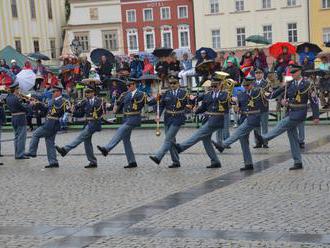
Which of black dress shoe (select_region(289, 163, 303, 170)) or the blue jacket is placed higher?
the blue jacket

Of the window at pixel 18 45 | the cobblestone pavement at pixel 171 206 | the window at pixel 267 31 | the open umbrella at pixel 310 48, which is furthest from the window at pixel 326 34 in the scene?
the cobblestone pavement at pixel 171 206

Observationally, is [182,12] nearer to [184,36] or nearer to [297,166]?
[184,36]

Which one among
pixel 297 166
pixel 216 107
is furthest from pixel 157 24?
pixel 297 166

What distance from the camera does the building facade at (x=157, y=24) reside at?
71062 millimetres

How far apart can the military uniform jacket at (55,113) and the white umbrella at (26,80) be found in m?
11.1

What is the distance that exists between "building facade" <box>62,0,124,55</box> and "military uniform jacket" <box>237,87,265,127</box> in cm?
5838

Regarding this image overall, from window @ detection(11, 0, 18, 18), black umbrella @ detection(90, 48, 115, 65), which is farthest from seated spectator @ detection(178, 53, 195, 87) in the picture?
window @ detection(11, 0, 18, 18)

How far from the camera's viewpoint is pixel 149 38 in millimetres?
72938

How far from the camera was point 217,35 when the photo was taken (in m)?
69.4

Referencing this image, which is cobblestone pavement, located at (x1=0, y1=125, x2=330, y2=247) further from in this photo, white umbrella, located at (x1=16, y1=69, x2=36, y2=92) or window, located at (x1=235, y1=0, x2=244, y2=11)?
window, located at (x1=235, y1=0, x2=244, y2=11)

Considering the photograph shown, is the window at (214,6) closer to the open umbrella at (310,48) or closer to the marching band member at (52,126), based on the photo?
the open umbrella at (310,48)

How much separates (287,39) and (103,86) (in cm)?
4109

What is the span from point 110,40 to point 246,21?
14682mm

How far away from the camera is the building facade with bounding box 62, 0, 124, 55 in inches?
2916
